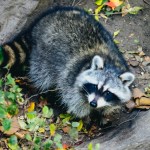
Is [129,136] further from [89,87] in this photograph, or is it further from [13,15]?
[13,15]

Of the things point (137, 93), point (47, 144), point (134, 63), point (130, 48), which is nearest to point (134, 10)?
point (130, 48)

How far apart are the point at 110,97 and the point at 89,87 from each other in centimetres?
21

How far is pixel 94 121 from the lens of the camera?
461 centimetres

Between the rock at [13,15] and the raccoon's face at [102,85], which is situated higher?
the rock at [13,15]

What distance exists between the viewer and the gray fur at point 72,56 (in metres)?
4.28

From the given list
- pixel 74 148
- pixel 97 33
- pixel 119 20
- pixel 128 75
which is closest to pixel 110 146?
pixel 74 148

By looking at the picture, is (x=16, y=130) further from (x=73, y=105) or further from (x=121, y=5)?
(x=121, y=5)

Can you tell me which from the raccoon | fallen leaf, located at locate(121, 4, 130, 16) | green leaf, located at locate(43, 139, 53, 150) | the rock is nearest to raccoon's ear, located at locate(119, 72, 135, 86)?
the raccoon

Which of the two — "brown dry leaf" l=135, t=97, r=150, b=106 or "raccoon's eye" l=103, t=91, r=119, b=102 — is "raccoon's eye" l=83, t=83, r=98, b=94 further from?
"brown dry leaf" l=135, t=97, r=150, b=106

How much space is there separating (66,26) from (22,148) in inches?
55.2

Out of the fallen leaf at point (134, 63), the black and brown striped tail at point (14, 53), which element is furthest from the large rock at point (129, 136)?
the black and brown striped tail at point (14, 53)

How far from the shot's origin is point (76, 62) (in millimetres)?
4461

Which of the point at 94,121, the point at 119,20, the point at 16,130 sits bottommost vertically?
the point at 94,121

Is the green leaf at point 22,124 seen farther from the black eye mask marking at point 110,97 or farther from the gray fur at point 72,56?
the black eye mask marking at point 110,97
